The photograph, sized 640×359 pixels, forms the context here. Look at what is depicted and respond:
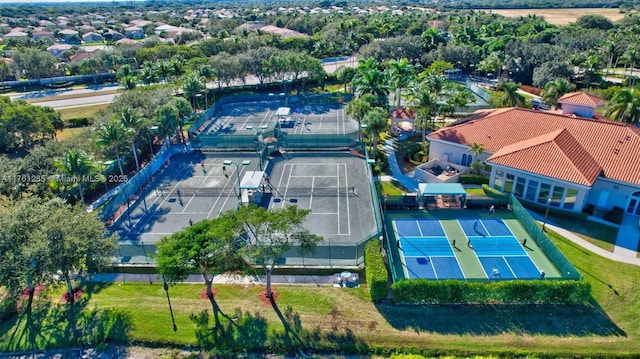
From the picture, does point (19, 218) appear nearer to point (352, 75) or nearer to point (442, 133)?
point (442, 133)

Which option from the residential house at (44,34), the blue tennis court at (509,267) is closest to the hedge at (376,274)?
the blue tennis court at (509,267)

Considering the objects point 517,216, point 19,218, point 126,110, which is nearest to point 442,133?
point 517,216

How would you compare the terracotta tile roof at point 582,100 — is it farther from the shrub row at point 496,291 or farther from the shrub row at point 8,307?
the shrub row at point 8,307

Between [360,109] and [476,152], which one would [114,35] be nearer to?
[360,109]

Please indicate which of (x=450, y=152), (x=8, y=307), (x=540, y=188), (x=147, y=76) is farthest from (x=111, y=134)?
(x=540, y=188)

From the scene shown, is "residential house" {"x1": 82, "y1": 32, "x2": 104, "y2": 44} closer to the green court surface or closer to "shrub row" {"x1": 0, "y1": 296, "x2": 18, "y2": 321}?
"shrub row" {"x1": 0, "y1": 296, "x2": 18, "y2": 321}
